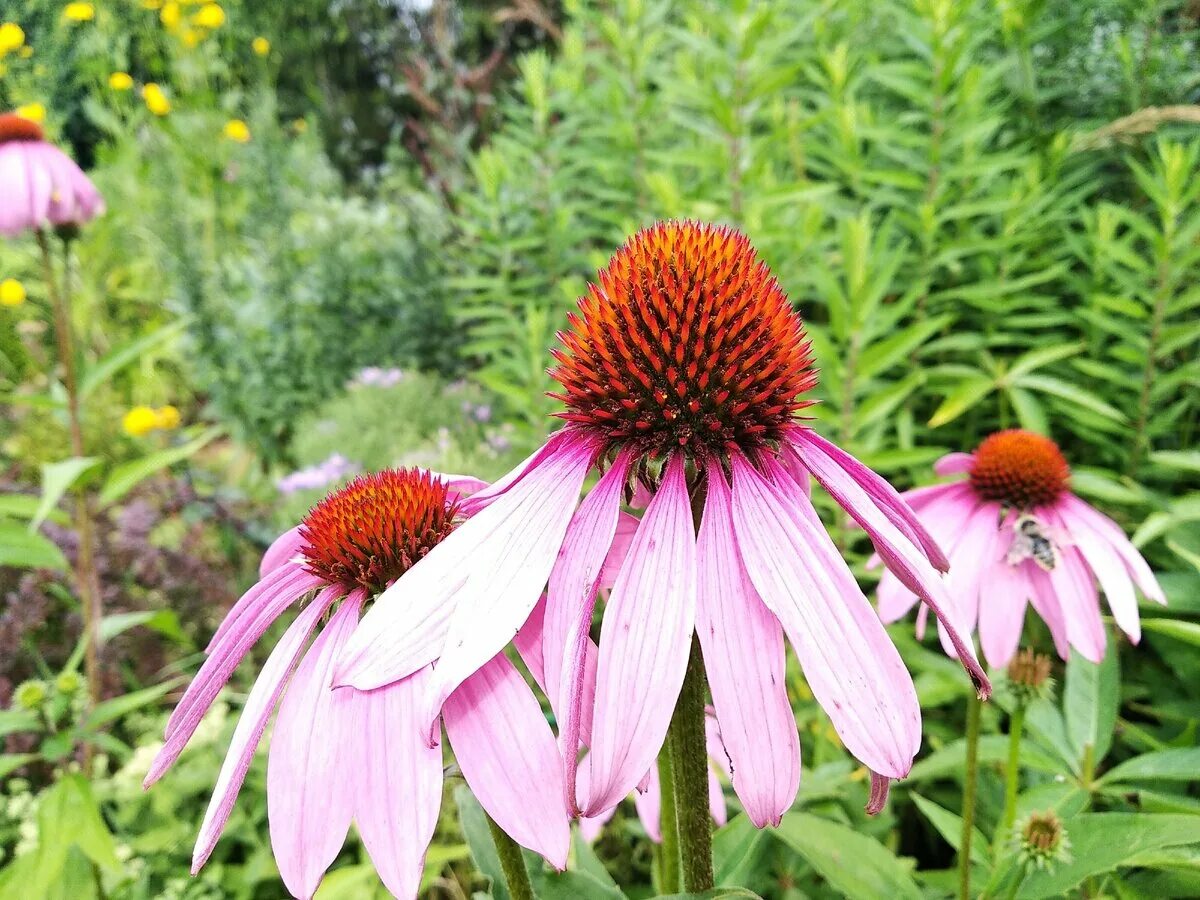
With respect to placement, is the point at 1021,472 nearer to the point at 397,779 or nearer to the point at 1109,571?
the point at 1109,571

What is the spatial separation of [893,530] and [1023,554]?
0.46 meters

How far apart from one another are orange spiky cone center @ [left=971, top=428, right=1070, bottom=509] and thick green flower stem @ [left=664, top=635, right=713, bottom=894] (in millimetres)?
587

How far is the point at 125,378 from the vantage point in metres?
3.60

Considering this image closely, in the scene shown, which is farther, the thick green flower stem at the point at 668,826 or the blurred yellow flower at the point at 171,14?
the blurred yellow flower at the point at 171,14

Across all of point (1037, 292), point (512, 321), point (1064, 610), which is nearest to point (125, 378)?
point (512, 321)

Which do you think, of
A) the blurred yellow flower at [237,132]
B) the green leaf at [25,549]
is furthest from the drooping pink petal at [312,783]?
the blurred yellow flower at [237,132]

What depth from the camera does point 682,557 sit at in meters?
0.47

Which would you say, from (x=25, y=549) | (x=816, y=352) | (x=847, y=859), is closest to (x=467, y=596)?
(x=847, y=859)

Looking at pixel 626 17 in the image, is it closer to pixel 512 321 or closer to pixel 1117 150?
pixel 512 321

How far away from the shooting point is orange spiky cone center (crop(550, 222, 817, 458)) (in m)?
0.55

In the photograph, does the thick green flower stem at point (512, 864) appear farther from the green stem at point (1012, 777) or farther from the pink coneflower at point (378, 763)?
the green stem at point (1012, 777)

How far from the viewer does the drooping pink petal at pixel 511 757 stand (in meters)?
0.45

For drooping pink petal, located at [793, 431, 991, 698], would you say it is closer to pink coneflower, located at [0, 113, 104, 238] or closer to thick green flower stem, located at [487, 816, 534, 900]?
thick green flower stem, located at [487, 816, 534, 900]

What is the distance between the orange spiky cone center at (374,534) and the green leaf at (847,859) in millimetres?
427
